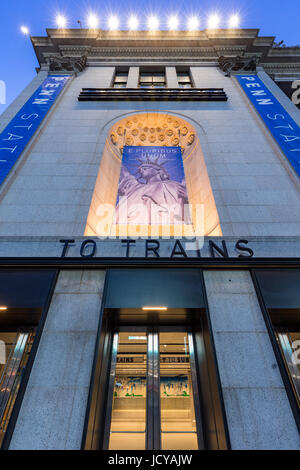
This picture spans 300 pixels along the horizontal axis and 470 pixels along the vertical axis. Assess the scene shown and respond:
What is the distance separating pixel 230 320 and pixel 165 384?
224 cm

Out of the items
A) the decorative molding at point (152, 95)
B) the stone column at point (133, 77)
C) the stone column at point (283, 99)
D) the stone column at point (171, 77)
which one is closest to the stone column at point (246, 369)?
the stone column at point (283, 99)

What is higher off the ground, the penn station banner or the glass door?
Answer: the penn station banner

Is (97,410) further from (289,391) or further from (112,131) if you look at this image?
(112,131)

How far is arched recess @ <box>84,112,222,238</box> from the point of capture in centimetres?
917

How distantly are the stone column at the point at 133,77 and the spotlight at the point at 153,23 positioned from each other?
4.10 metres

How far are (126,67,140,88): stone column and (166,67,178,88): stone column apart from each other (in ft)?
6.89

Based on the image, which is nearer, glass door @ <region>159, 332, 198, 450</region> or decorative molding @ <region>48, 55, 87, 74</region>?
glass door @ <region>159, 332, 198, 450</region>

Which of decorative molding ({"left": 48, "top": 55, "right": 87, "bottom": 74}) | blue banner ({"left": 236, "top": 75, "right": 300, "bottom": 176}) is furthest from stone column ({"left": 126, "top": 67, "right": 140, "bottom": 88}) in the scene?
blue banner ({"left": 236, "top": 75, "right": 300, "bottom": 176})

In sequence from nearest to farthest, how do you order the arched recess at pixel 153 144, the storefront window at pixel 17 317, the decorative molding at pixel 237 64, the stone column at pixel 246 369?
the stone column at pixel 246 369, the storefront window at pixel 17 317, the arched recess at pixel 153 144, the decorative molding at pixel 237 64

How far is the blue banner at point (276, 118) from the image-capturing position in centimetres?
1026

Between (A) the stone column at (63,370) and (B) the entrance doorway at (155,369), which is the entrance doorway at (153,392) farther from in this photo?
(A) the stone column at (63,370)

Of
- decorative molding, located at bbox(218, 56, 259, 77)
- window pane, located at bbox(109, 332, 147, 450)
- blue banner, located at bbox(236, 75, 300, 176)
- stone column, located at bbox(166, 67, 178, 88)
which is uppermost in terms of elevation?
decorative molding, located at bbox(218, 56, 259, 77)

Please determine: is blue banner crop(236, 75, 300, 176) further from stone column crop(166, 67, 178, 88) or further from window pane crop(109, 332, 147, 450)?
window pane crop(109, 332, 147, 450)

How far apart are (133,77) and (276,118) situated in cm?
1006
